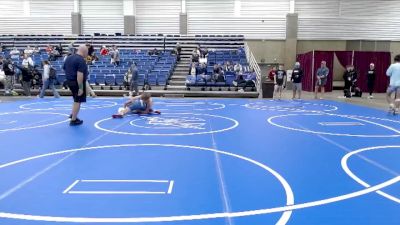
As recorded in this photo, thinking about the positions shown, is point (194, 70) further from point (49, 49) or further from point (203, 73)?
point (49, 49)

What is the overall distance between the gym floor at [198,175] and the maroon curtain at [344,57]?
63.6ft

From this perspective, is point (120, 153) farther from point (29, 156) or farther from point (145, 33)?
point (145, 33)

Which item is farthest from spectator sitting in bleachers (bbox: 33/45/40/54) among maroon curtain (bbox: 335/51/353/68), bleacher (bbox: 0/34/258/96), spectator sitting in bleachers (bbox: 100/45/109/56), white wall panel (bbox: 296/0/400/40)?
maroon curtain (bbox: 335/51/353/68)

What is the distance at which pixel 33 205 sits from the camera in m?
3.47

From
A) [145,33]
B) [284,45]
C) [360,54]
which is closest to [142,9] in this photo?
[145,33]

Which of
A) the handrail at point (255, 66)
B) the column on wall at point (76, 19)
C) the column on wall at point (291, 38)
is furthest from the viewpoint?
the column on wall at point (76, 19)

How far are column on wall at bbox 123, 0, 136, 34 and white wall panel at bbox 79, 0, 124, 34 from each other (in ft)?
2.46

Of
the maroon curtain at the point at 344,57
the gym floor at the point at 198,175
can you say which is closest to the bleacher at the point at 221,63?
the maroon curtain at the point at 344,57

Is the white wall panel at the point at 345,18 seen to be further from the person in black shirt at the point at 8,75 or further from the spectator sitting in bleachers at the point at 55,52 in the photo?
the person in black shirt at the point at 8,75

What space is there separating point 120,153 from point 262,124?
14.0 feet

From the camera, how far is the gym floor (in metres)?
3.29

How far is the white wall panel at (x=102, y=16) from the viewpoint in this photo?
30.7m

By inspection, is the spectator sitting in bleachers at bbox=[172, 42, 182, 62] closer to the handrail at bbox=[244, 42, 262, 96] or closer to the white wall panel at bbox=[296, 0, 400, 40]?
the handrail at bbox=[244, 42, 262, 96]

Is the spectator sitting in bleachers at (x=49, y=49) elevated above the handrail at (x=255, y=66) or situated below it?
above
